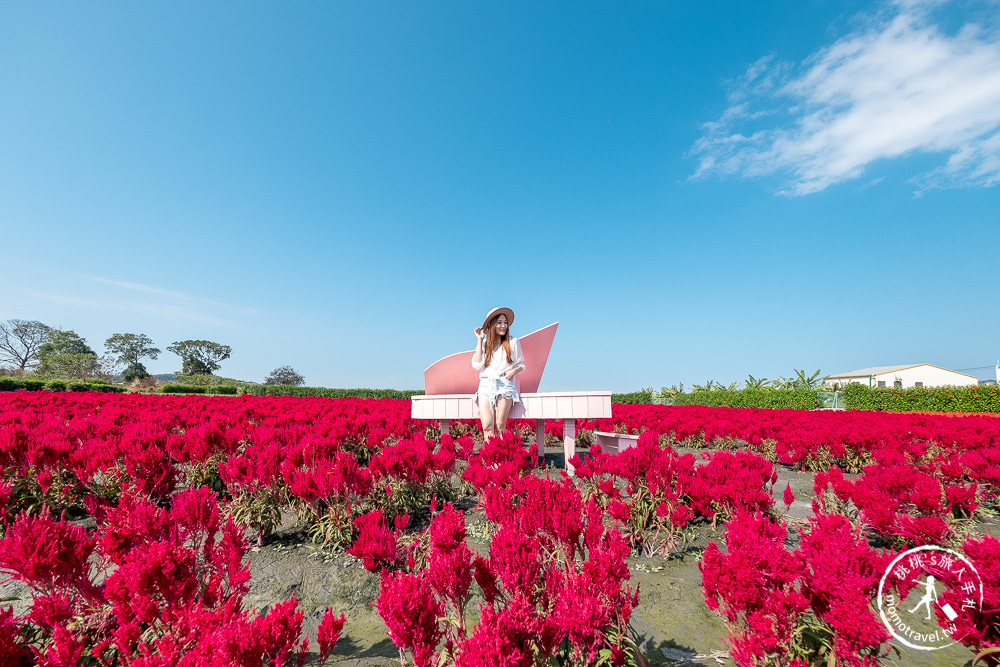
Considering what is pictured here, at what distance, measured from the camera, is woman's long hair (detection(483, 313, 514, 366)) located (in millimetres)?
6457

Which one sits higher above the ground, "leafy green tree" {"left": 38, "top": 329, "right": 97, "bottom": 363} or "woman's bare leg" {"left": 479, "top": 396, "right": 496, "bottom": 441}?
"leafy green tree" {"left": 38, "top": 329, "right": 97, "bottom": 363}

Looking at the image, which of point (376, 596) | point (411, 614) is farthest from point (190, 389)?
point (411, 614)

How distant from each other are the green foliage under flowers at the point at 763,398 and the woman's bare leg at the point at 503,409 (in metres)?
18.4

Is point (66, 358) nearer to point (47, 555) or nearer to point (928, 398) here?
point (47, 555)

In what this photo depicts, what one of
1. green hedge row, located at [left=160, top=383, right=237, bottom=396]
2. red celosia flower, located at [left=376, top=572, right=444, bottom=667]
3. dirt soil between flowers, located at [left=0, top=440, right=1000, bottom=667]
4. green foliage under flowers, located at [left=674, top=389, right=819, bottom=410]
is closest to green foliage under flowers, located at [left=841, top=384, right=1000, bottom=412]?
green foliage under flowers, located at [left=674, top=389, right=819, bottom=410]

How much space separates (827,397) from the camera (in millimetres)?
23281

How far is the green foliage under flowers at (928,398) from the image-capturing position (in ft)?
65.8

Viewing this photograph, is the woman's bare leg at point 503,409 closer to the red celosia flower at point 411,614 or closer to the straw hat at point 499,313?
the straw hat at point 499,313

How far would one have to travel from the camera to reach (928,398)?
2148cm

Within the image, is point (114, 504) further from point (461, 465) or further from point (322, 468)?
point (461, 465)

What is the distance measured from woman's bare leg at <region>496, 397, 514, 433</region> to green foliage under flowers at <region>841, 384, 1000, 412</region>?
21.5 m

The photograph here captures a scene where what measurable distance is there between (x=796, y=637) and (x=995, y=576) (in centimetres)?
64

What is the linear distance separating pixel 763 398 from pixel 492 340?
23.8 m

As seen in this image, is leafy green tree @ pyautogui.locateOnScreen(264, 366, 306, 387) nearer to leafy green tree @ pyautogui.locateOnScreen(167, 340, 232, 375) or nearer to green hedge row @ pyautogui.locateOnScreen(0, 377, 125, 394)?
leafy green tree @ pyautogui.locateOnScreen(167, 340, 232, 375)
